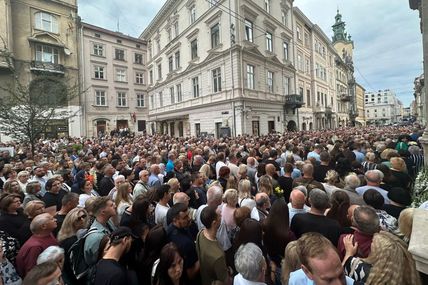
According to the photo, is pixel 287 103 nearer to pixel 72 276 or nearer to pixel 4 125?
pixel 4 125

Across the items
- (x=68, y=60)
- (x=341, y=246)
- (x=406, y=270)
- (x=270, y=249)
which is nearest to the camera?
(x=406, y=270)

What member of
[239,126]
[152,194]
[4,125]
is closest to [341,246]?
[152,194]

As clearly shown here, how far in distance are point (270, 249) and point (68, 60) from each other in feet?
122

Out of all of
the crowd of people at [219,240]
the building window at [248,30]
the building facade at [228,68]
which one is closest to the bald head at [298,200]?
the crowd of people at [219,240]

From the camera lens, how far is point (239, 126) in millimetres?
21172

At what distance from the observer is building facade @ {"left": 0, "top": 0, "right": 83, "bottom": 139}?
26.3m

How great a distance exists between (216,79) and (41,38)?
23.4 m

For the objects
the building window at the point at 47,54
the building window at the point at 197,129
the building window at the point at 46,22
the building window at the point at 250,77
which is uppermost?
the building window at the point at 46,22

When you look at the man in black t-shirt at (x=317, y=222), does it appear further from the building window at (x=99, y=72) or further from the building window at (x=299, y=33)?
the building window at (x=99, y=72)

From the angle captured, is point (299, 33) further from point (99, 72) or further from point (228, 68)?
point (99, 72)

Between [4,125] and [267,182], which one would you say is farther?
[4,125]

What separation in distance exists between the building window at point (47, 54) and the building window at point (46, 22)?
2.32 m

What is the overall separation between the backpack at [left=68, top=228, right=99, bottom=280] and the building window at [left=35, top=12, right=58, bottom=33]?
36.9 meters

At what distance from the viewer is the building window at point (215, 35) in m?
23.4
